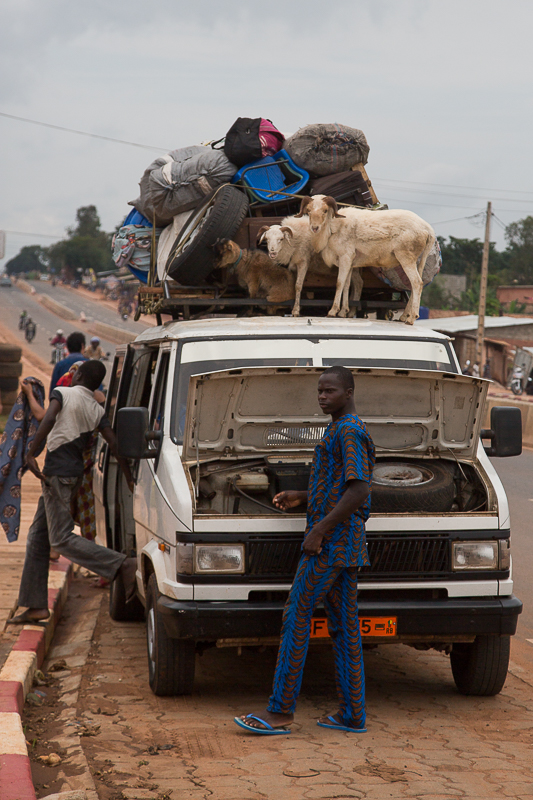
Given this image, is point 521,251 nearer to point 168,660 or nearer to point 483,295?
point 483,295

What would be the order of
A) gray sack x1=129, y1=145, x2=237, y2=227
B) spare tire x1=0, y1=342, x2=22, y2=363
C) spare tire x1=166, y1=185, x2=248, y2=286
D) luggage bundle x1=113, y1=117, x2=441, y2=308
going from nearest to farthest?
spare tire x1=166, y1=185, x2=248, y2=286
luggage bundle x1=113, y1=117, x2=441, y2=308
gray sack x1=129, y1=145, x2=237, y2=227
spare tire x1=0, y1=342, x2=22, y2=363

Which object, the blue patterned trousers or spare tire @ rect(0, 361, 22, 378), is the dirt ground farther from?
spare tire @ rect(0, 361, 22, 378)

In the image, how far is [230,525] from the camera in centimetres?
439

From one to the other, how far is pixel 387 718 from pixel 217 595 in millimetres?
1063

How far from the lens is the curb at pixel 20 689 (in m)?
3.38

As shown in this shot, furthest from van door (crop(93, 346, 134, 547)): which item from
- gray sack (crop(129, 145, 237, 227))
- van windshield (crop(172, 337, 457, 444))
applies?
van windshield (crop(172, 337, 457, 444))

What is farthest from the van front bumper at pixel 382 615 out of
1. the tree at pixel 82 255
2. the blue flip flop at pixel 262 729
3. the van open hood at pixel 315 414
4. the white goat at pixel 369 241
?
the tree at pixel 82 255

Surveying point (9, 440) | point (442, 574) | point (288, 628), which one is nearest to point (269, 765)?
point (288, 628)

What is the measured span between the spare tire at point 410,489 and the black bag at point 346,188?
8.38 feet

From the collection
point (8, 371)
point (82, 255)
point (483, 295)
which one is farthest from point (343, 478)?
point (82, 255)

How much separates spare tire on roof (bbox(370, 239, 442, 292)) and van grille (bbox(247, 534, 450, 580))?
8.08 feet

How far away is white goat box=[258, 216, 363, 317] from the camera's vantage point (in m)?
6.15

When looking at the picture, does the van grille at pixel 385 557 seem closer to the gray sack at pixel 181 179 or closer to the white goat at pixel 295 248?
the white goat at pixel 295 248

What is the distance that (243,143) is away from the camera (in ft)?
22.5
